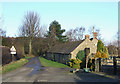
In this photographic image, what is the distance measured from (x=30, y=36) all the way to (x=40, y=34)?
4.54 metres

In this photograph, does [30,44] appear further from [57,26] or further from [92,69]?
[92,69]

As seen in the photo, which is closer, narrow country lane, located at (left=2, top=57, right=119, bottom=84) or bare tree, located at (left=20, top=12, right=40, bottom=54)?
narrow country lane, located at (left=2, top=57, right=119, bottom=84)

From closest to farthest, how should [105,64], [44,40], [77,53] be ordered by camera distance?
[105,64] → [77,53] → [44,40]

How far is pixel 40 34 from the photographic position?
204 feet

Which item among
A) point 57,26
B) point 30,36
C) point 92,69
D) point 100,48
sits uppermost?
point 57,26

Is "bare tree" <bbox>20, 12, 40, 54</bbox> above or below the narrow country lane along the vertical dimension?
above

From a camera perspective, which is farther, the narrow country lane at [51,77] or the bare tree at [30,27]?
the bare tree at [30,27]

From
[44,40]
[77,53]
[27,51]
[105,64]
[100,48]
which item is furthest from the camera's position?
[27,51]

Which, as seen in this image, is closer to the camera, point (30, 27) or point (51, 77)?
point (51, 77)

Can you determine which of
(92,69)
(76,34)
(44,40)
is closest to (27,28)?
(44,40)

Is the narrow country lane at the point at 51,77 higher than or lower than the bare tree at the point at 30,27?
lower

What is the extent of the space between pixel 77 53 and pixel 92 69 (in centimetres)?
946

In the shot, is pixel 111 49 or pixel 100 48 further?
pixel 111 49

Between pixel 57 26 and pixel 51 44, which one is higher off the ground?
pixel 57 26
